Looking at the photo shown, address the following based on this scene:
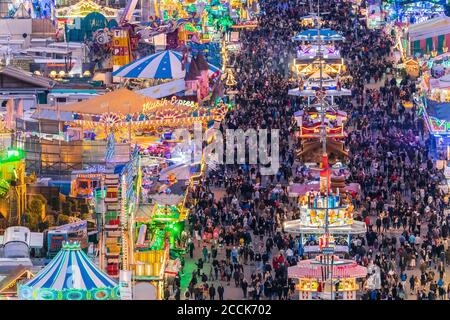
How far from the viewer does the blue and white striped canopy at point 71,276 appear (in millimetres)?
32562

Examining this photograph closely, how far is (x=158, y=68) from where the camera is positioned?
7675cm

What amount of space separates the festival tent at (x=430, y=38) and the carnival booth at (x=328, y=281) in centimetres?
4773

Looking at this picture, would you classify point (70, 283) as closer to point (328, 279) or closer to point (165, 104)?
point (328, 279)

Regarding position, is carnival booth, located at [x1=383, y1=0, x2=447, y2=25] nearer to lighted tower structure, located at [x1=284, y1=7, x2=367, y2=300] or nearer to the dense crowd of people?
the dense crowd of people

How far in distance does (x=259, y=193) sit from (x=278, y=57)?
3808 cm

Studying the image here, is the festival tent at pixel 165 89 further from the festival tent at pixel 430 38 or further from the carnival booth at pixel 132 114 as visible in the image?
the festival tent at pixel 430 38

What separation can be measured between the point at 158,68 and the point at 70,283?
4453 cm

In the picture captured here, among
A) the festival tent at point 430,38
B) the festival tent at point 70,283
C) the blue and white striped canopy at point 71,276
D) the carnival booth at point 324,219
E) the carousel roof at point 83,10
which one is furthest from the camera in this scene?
the carousel roof at point 83,10

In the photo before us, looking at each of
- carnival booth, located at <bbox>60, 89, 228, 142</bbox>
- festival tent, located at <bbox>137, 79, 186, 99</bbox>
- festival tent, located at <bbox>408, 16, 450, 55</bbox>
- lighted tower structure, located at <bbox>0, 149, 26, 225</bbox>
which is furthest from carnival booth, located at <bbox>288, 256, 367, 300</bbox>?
festival tent, located at <bbox>408, 16, 450, 55</bbox>

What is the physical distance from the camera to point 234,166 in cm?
6053

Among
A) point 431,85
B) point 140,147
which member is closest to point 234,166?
point 140,147

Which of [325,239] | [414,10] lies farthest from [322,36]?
[325,239]

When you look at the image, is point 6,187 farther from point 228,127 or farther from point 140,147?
point 228,127

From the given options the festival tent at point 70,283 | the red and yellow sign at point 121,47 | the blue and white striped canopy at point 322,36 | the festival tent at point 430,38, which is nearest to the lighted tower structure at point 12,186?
the festival tent at point 70,283
